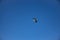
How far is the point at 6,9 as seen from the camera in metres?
1.94

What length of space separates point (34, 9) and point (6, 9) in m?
0.52

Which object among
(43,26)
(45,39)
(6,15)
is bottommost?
(45,39)

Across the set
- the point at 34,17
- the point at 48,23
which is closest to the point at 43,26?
the point at 48,23

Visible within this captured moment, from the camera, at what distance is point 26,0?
1.95 m

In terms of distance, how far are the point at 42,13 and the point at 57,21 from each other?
1.07 feet

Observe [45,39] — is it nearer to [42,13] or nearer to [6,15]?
[42,13]

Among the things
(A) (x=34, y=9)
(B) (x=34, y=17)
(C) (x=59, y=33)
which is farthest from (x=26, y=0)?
(C) (x=59, y=33)

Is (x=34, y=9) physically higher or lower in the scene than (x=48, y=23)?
higher

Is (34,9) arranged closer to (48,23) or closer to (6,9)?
(48,23)

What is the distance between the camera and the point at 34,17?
194 centimetres

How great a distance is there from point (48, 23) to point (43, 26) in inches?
4.4

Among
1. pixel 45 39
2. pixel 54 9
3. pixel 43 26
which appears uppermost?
pixel 54 9

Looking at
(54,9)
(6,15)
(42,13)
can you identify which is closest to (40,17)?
(42,13)

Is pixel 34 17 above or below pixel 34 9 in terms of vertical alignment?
below
